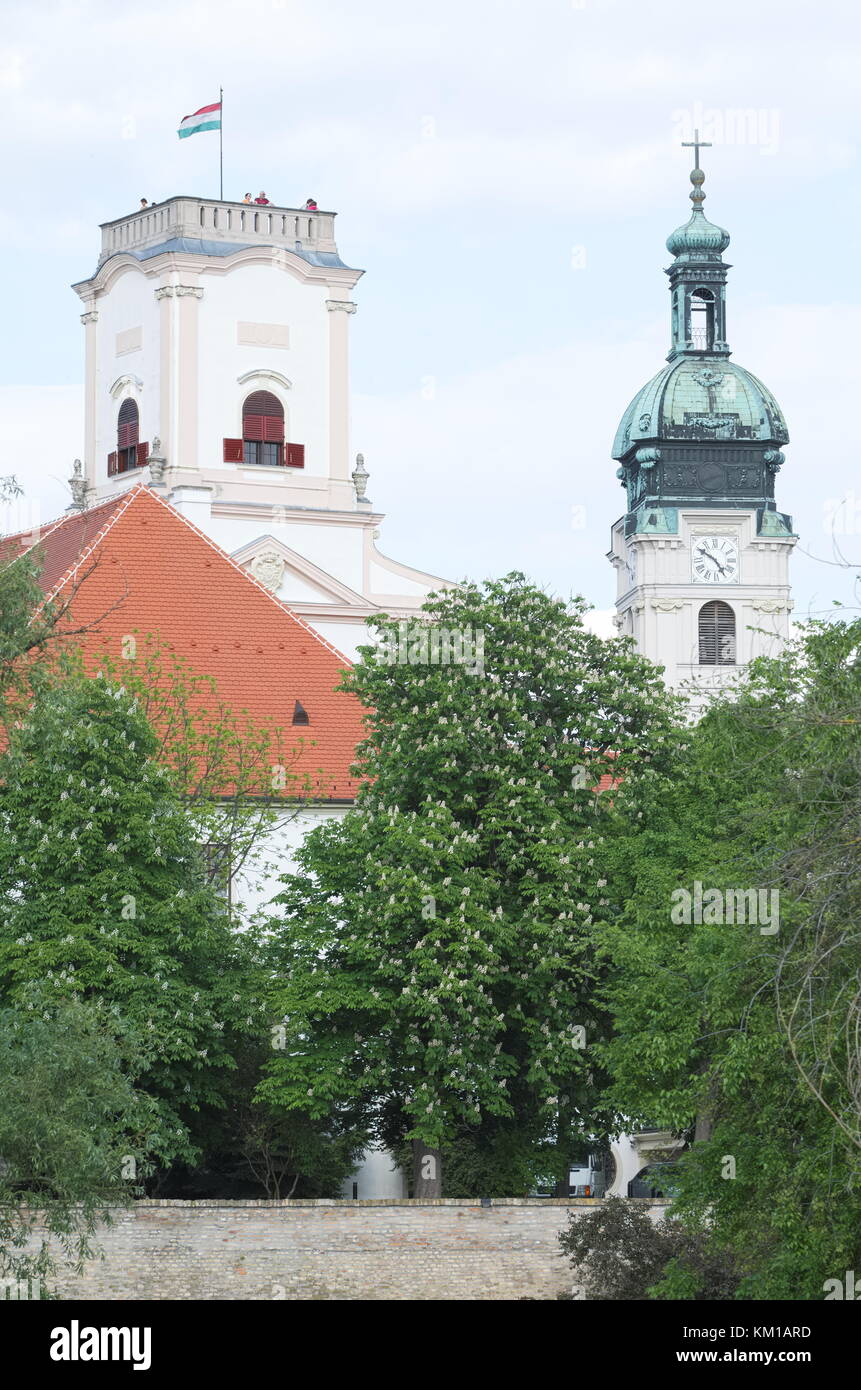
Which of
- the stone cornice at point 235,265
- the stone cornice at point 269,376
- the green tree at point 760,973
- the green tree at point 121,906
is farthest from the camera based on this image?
the stone cornice at point 269,376

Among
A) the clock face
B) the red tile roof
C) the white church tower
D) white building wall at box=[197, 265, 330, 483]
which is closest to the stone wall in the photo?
the red tile roof

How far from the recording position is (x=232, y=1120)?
43.2 m

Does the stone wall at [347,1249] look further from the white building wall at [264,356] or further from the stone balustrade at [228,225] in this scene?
the stone balustrade at [228,225]

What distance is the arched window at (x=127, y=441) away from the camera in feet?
238

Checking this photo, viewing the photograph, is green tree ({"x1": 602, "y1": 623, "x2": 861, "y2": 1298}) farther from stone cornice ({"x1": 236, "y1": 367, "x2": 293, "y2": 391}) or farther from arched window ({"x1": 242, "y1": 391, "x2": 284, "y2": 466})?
stone cornice ({"x1": 236, "y1": 367, "x2": 293, "y2": 391})

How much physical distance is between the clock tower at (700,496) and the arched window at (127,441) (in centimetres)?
3930

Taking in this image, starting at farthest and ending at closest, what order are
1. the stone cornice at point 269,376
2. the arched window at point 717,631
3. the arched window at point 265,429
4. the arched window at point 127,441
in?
the arched window at point 717,631 < the arched window at point 127,441 < the arched window at point 265,429 < the stone cornice at point 269,376

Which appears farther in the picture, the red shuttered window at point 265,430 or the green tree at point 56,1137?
the red shuttered window at point 265,430

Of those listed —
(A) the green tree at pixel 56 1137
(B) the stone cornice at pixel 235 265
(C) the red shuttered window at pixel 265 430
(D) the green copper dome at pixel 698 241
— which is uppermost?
(D) the green copper dome at pixel 698 241

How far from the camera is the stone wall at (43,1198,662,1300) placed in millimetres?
37938

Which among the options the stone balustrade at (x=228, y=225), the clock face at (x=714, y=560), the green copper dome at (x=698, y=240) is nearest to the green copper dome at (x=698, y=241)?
the green copper dome at (x=698, y=240)

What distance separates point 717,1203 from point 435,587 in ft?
138

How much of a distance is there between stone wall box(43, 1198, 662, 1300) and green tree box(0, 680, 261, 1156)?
248cm
